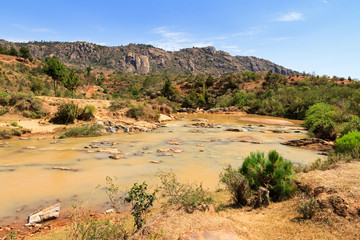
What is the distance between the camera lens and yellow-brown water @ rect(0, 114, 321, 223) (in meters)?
5.82

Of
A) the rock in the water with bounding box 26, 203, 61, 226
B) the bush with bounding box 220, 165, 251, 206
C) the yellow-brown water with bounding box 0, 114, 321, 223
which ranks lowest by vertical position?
the yellow-brown water with bounding box 0, 114, 321, 223

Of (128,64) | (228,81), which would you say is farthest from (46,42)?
(228,81)

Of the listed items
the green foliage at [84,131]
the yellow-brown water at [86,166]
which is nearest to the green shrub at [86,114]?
the green foliage at [84,131]

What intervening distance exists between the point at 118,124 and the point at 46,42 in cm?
16384

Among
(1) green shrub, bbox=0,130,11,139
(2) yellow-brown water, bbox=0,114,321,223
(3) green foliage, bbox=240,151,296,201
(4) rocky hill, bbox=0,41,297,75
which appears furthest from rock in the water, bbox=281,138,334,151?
(4) rocky hill, bbox=0,41,297,75

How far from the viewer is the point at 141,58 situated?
148625mm

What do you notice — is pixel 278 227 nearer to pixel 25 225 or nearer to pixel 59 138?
pixel 25 225

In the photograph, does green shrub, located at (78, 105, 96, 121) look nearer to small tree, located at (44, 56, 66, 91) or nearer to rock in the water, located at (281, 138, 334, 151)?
small tree, located at (44, 56, 66, 91)

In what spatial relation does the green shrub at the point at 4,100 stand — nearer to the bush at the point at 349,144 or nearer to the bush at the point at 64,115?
the bush at the point at 64,115

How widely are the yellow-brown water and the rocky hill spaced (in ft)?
384

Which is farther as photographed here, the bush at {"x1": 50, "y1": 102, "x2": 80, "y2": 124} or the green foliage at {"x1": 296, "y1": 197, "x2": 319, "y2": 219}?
the bush at {"x1": 50, "y1": 102, "x2": 80, "y2": 124}

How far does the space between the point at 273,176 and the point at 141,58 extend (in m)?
154

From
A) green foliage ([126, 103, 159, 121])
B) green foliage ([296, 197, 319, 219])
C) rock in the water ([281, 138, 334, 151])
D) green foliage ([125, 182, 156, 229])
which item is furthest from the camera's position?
green foliage ([126, 103, 159, 121])

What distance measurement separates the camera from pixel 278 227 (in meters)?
3.66
